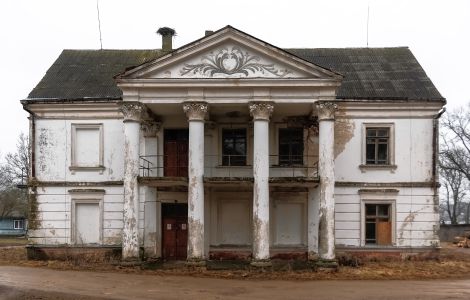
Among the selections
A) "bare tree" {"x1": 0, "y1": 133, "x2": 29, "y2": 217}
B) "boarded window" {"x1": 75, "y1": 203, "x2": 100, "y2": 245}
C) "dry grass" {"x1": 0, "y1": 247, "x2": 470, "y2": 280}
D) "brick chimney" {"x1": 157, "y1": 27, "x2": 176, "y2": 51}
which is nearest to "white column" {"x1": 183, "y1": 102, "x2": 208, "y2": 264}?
"dry grass" {"x1": 0, "y1": 247, "x2": 470, "y2": 280}

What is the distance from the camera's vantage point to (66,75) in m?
23.8

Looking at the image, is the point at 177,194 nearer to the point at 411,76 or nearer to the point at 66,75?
the point at 66,75

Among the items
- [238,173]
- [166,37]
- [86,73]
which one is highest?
→ [166,37]

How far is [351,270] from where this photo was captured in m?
18.5

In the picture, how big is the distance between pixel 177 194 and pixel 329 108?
7486 mm

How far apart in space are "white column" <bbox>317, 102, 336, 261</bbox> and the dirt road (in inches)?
93.4

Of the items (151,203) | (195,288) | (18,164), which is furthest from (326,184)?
(18,164)

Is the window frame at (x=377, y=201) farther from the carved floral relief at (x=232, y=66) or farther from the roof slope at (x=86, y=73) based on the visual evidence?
the roof slope at (x=86, y=73)

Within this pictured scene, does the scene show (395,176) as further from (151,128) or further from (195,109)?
(151,128)

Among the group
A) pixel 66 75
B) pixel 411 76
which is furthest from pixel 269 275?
pixel 66 75

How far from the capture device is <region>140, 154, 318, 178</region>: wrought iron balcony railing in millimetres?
21438

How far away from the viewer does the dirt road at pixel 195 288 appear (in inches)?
529

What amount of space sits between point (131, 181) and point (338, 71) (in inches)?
440

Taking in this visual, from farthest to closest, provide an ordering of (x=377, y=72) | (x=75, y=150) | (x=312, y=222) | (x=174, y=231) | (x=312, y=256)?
(x=377, y=72) → (x=75, y=150) → (x=174, y=231) → (x=312, y=222) → (x=312, y=256)
